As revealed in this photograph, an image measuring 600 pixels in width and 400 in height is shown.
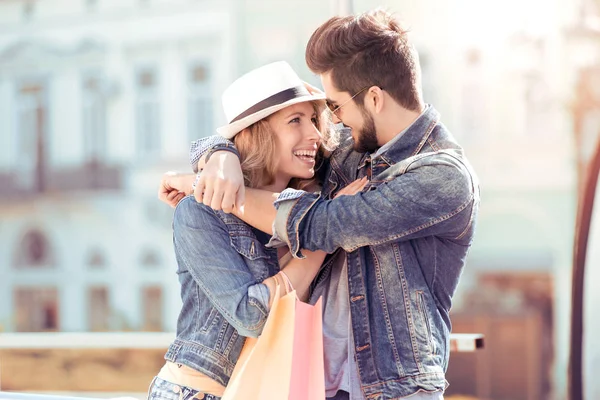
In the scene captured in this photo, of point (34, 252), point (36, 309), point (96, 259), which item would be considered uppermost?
point (34, 252)

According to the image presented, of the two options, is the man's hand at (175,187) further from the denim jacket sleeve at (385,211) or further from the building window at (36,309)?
the building window at (36,309)

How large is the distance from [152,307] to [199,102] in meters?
3.88

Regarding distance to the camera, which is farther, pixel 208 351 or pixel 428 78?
pixel 428 78

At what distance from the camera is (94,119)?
16812 millimetres

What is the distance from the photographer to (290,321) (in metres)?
1.76

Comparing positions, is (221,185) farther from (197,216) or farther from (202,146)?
(202,146)

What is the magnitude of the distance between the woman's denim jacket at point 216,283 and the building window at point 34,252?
15599 millimetres

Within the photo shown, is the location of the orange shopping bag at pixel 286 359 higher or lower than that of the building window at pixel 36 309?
higher

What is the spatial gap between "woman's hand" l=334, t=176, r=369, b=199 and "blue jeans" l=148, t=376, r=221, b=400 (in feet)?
1.71

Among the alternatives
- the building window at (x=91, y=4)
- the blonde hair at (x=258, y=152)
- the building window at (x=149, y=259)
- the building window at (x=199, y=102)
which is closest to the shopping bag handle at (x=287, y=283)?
the blonde hair at (x=258, y=152)

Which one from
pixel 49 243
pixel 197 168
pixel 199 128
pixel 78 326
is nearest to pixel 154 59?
pixel 199 128

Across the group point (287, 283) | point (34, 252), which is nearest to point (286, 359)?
point (287, 283)

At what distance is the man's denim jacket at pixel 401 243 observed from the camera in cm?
174

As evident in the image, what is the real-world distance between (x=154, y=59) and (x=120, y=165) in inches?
86.0
